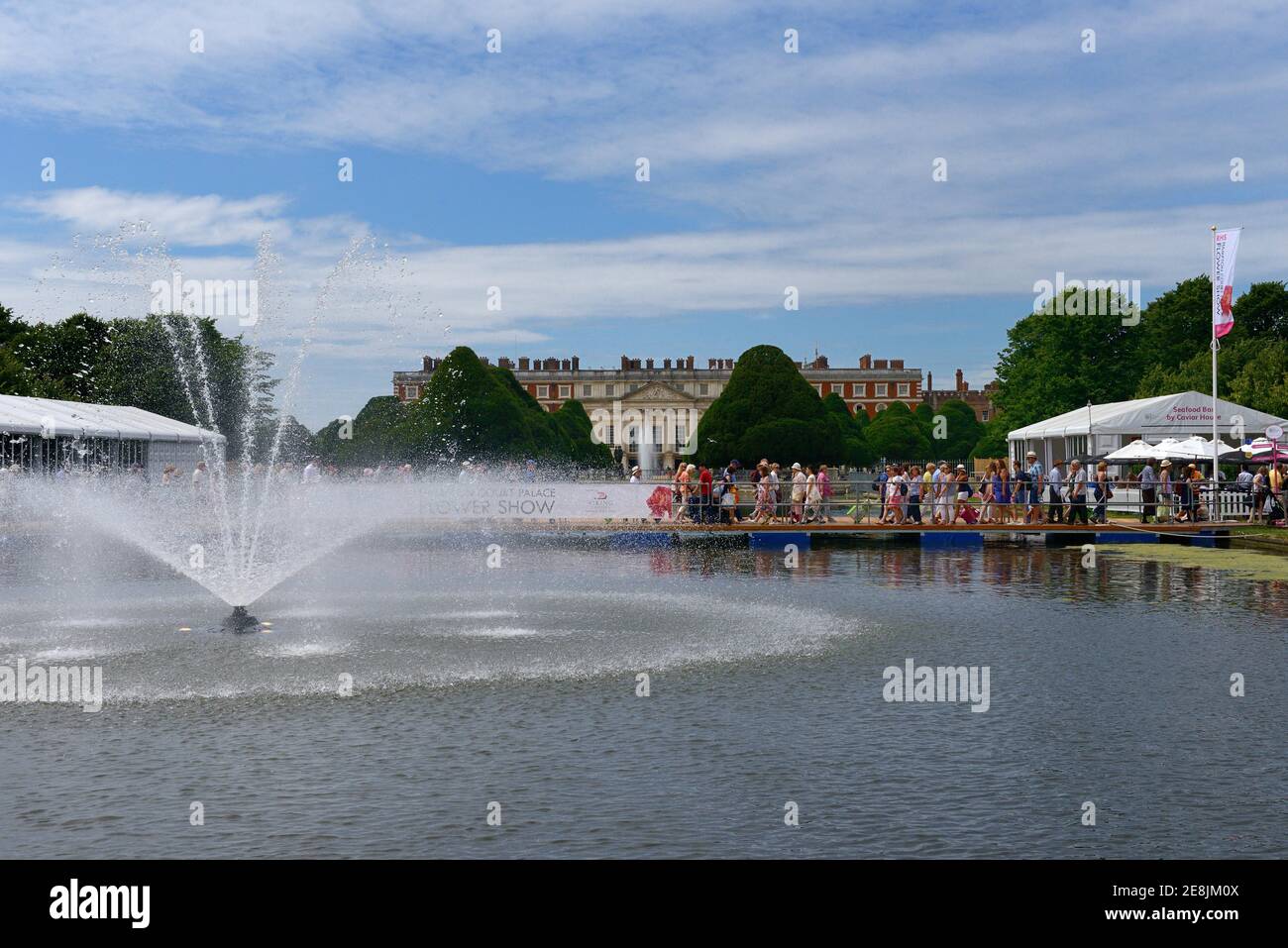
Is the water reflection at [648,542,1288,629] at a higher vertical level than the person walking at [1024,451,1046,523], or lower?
lower

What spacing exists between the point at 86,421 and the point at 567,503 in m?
22.5

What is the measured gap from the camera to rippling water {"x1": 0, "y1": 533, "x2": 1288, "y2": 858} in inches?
333

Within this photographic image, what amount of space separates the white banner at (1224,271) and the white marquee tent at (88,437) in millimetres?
31817

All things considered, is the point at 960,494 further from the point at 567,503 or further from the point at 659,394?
the point at 659,394

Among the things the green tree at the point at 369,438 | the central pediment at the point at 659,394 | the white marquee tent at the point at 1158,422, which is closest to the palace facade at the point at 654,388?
the central pediment at the point at 659,394

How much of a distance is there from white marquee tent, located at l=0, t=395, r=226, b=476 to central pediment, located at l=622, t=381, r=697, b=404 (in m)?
102

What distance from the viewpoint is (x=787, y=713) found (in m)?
12.1

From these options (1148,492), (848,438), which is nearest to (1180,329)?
(848,438)

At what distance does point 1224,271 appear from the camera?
39.7 m

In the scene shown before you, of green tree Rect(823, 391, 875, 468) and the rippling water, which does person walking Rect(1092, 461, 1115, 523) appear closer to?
the rippling water

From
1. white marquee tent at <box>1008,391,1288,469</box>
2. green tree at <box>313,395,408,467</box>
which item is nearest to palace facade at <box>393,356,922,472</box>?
green tree at <box>313,395,408,467</box>

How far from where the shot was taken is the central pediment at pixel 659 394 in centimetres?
16212

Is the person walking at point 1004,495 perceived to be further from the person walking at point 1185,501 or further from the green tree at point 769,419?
the green tree at point 769,419
